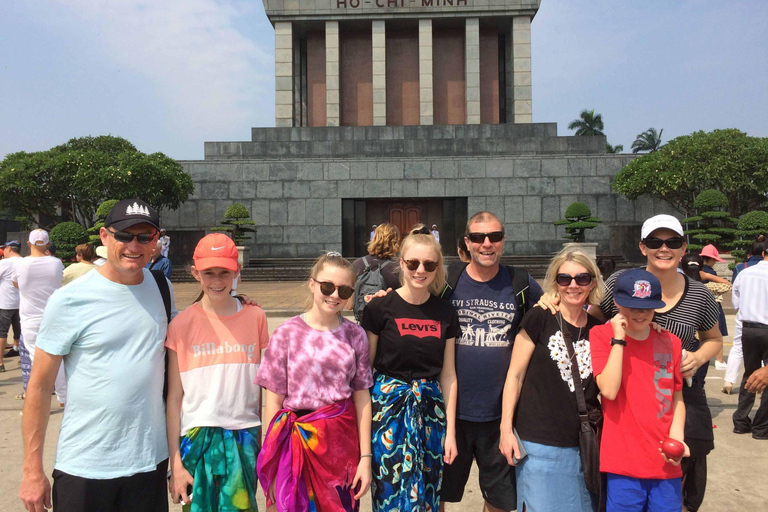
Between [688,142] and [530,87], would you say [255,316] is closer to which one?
[688,142]

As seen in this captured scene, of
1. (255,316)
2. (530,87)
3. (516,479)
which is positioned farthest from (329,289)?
(530,87)

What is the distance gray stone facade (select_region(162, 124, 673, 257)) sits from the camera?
22.4 meters

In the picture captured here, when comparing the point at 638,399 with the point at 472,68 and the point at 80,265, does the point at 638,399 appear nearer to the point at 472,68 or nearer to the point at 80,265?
the point at 80,265

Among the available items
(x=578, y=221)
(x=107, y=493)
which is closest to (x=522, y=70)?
(x=578, y=221)

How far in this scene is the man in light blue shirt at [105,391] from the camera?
7.65ft

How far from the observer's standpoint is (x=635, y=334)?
105 inches

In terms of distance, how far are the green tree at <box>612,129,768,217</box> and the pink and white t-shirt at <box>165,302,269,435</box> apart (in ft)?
66.0

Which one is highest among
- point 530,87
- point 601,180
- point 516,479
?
point 530,87

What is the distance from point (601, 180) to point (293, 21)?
17.2 metres

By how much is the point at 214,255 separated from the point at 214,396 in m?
0.68

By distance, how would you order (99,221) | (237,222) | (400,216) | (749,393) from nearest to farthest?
(749,393) → (99,221) → (237,222) → (400,216)

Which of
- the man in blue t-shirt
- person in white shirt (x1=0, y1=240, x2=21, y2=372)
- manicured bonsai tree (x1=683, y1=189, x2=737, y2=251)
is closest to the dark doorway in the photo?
manicured bonsai tree (x1=683, y1=189, x2=737, y2=251)

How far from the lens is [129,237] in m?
2.49

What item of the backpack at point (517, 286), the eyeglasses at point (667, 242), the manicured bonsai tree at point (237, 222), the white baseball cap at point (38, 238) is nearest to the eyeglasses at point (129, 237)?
the backpack at point (517, 286)
